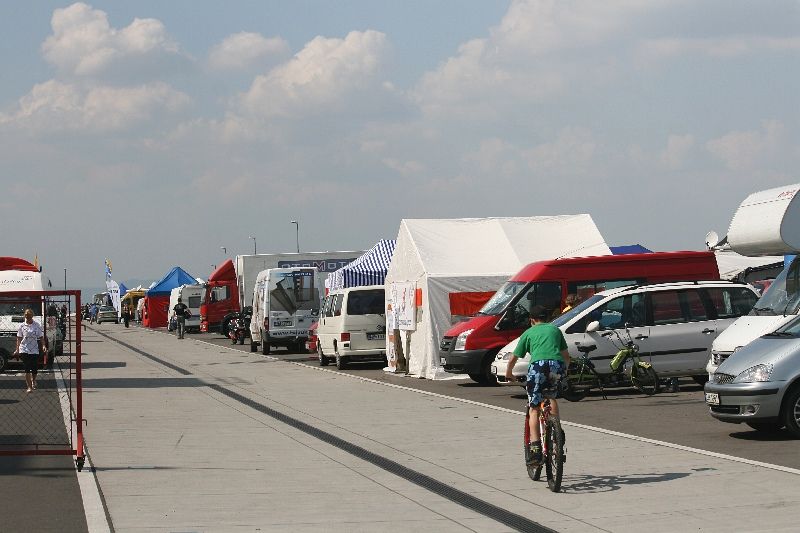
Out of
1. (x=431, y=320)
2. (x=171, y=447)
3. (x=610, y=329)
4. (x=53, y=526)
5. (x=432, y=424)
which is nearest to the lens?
(x=53, y=526)

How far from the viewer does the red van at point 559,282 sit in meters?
25.1

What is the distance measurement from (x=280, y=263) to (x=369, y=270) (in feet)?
53.4

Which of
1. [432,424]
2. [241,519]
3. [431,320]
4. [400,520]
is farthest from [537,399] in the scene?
[431,320]

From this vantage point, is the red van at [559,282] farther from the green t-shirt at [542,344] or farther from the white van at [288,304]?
the white van at [288,304]

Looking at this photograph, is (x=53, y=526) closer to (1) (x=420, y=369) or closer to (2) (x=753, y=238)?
(2) (x=753, y=238)

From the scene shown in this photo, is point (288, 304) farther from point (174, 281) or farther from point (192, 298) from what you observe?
point (174, 281)

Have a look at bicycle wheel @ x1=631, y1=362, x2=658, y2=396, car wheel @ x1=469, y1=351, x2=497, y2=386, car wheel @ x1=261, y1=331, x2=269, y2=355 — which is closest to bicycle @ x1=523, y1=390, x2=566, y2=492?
bicycle wheel @ x1=631, y1=362, x2=658, y2=396

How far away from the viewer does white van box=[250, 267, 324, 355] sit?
42.2 m

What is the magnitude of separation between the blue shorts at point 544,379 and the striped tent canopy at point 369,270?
25.7 m

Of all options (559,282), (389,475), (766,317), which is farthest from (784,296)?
(389,475)

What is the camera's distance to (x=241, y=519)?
10172mm

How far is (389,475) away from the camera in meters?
12.7

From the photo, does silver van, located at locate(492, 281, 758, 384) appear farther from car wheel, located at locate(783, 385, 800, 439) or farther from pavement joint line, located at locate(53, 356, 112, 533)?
pavement joint line, located at locate(53, 356, 112, 533)

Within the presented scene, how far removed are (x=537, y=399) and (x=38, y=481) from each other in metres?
4.66
